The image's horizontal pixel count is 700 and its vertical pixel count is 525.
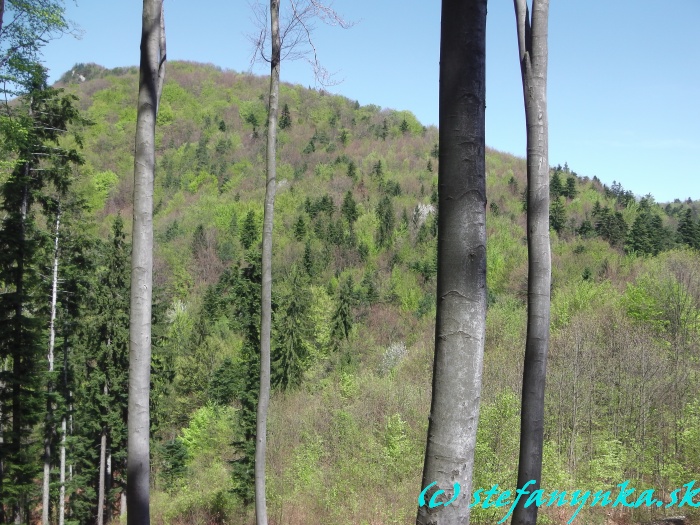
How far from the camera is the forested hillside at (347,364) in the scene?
11.8m

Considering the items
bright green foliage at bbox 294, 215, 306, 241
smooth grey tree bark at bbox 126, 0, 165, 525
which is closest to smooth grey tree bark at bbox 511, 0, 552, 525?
smooth grey tree bark at bbox 126, 0, 165, 525

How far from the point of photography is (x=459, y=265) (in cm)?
191

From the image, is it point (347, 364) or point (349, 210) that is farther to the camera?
point (349, 210)

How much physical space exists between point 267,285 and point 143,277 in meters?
3.21

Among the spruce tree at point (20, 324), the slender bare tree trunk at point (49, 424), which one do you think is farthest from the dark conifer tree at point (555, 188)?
the spruce tree at point (20, 324)

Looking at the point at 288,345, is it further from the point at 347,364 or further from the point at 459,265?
the point at 459,265

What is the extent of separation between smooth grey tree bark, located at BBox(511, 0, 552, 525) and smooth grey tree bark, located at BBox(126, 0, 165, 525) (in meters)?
3.03

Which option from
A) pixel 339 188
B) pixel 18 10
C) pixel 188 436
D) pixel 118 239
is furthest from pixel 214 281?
pixel 18 10

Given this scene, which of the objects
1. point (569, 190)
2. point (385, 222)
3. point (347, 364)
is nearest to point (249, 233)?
point (385, 222)

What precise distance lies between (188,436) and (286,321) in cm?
792

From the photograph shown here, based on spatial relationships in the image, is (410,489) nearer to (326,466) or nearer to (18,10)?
(326,466)

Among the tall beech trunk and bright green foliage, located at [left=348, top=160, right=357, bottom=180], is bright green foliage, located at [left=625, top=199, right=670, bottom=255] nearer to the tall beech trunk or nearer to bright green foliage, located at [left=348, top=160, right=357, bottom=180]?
bright green foliage, located at [left=348, top=160, right=357, bottom=180]

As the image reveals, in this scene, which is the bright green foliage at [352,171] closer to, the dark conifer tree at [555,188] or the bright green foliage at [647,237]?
the dark conifer tree at [555,188]

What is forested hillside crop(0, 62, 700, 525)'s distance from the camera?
11.8m
